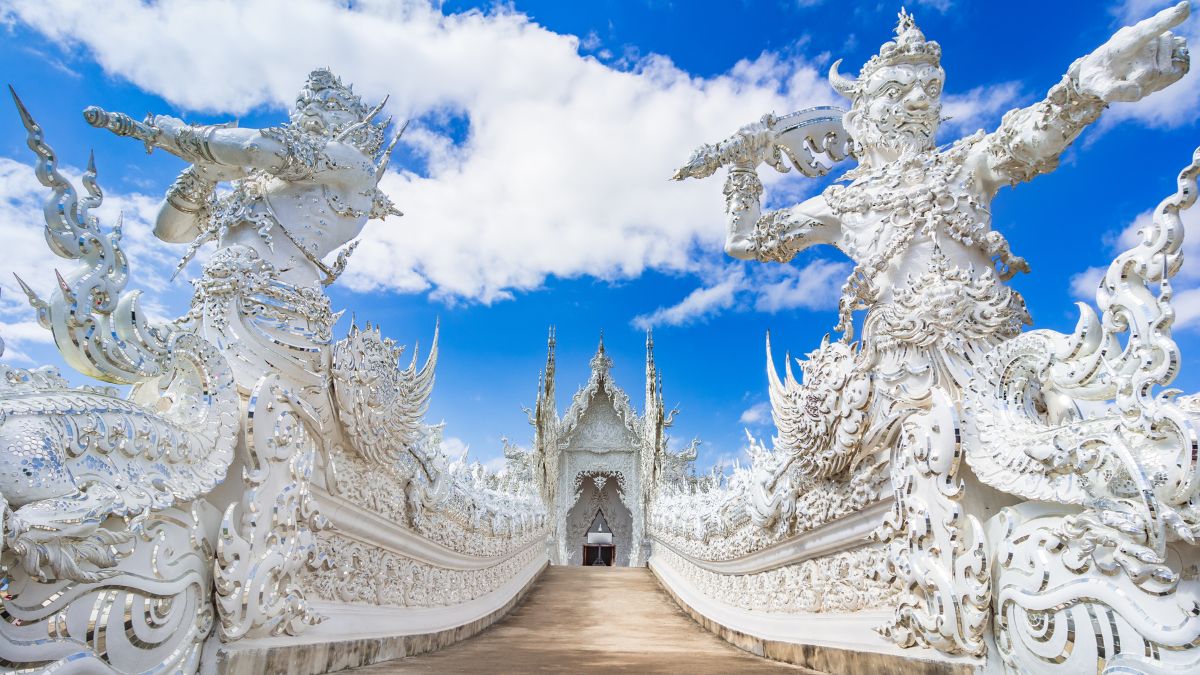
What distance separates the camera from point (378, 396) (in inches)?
136

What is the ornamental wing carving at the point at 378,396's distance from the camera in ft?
10.3

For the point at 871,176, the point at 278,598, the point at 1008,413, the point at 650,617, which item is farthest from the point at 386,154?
the point at 650,617

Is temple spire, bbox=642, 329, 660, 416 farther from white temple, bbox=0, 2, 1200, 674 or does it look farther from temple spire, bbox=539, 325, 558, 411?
white temple, bbox=0, 2, 1200, 674

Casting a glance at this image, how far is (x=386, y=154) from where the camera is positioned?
371cm

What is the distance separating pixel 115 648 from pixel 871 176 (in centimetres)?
347

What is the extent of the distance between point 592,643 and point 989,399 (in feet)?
10.8

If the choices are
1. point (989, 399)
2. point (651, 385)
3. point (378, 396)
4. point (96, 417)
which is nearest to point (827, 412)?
point (989, 399)

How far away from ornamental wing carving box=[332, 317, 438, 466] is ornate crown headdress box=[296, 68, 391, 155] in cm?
103

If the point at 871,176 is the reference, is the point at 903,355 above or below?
below

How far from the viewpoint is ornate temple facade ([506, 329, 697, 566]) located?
16.0m

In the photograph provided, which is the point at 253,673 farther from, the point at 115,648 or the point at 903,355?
the point at 903,355

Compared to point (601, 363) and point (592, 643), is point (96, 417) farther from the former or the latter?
point (601, 363)

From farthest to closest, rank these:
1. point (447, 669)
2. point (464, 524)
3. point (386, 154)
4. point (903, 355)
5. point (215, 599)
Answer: point (464, 524)
point (386, 154)
point (447, 669)
point (903, 355)
point (215, 599)

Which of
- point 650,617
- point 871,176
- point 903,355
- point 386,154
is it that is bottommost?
point 650,617
